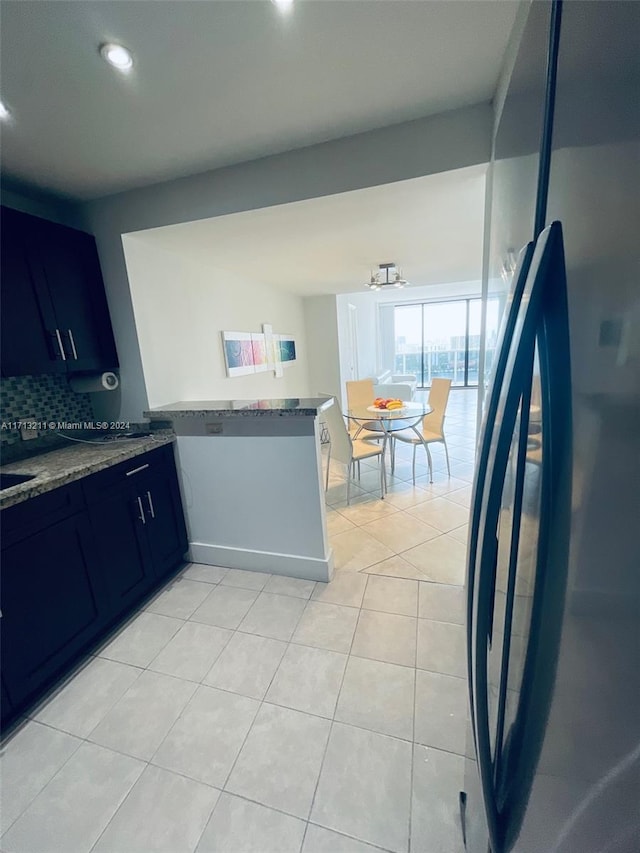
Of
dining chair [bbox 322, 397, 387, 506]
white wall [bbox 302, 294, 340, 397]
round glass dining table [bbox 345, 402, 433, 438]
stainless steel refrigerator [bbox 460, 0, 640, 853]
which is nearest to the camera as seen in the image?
stainless steel refrigerator [bbox 460, 0, 640, 853]

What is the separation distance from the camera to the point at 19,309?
1.83 metres

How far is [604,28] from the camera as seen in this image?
28cm

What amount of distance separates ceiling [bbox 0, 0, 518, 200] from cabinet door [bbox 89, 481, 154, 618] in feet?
5.61

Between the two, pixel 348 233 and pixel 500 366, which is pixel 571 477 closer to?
pixel 500 366

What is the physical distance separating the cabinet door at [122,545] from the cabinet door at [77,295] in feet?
2.74

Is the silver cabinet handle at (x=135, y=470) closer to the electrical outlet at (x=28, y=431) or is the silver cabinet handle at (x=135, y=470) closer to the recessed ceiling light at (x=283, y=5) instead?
the electrical outlet at (x=28, y=431)

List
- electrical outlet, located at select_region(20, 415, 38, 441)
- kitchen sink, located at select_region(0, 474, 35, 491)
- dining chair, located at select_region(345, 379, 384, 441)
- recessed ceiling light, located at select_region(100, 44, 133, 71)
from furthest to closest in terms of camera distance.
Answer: dining chair, located at select_region(345, 379, 384, 441) < electrical outlet, located at select_region(20, 415, 38, 441) < kitchen sink, located at select_region(0, 474, 35, 491) < recessed ceiling light, located at select_region(100, 44, 133, 71)

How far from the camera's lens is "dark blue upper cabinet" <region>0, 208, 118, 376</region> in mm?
1791

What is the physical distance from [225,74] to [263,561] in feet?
8.20

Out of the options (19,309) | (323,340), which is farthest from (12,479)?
(323,340)

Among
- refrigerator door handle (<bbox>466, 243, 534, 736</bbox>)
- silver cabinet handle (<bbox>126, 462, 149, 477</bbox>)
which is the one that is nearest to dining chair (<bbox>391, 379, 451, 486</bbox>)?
silver cabinet handle (<bbox>126, 462, 149, 477</bbox>)

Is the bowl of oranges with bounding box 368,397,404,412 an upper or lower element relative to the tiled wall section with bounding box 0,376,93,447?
lower

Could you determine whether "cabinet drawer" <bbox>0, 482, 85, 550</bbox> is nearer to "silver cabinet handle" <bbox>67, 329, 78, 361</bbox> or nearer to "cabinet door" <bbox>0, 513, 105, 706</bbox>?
"cabinet door" <bbox>0, 513, 105, 706</bbox>

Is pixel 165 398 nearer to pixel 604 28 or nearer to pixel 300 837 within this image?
pixel 300 837
